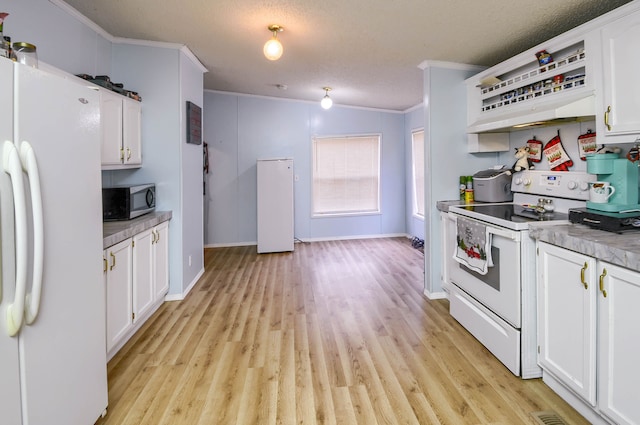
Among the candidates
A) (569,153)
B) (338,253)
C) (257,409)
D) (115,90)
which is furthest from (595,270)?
(338,253)

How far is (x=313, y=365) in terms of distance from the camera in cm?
241

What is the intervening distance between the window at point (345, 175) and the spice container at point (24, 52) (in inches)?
200

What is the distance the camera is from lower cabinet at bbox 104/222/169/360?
7.75 ft

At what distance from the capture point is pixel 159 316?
3.24 m

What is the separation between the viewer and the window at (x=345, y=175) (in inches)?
260

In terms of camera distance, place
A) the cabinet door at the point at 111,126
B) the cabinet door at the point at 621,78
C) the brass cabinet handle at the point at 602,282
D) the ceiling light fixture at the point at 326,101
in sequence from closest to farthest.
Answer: the brass cabinet handle at the point at 602,282 → the cabinet door at the point at 621,78 → the cabinet door at the point at 111,126 → the ceiling light fixture at the point at 326,101

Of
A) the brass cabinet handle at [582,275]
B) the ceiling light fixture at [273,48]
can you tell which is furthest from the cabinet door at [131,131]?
the brass cabinet handle at [582,275]

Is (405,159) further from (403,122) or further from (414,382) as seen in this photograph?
(414,382)

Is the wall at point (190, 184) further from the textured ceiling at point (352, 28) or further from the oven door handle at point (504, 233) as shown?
the oven door handle at point (504, 233)

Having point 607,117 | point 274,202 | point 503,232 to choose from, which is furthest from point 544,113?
point 274,202

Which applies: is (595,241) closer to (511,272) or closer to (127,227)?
(511,272)

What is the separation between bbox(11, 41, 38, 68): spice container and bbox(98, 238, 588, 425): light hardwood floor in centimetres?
176

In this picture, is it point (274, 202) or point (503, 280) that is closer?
point (503, 280)

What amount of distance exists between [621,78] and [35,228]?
2834 mm
